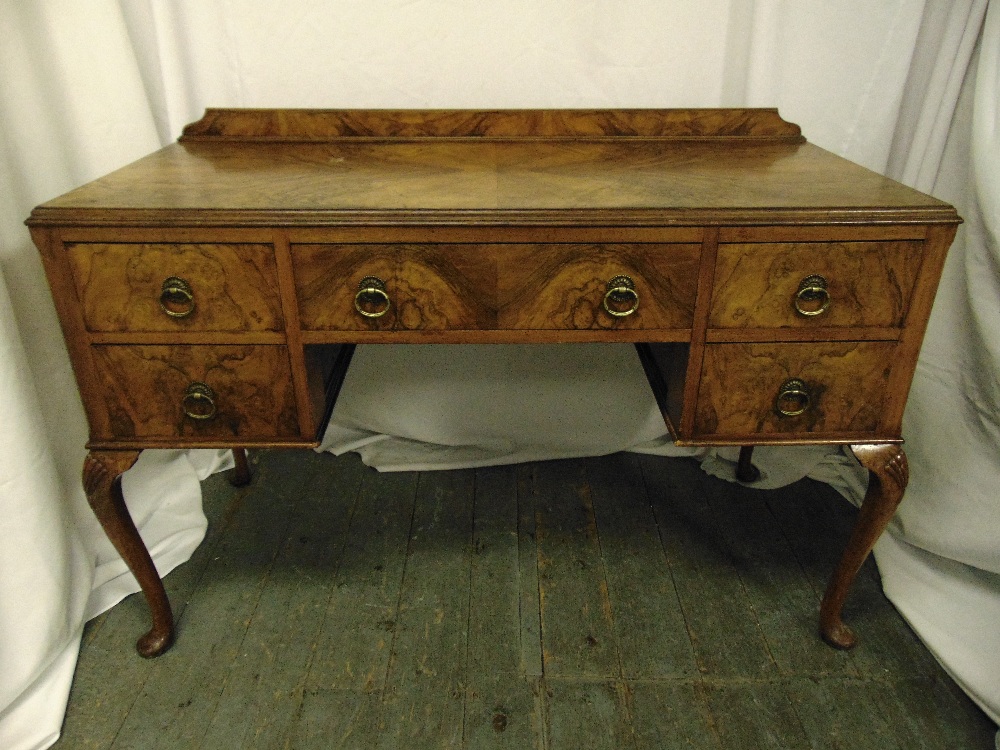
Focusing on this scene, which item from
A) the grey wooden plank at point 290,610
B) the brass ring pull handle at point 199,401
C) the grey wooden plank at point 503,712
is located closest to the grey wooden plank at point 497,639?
the grey wooden plank at point 503,712

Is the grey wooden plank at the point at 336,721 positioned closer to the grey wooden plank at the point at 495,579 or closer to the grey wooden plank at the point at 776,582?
the grey wooden plank at the point at 495,579

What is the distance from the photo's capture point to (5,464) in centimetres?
123

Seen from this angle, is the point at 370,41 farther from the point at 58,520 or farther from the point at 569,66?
the point at 58,520

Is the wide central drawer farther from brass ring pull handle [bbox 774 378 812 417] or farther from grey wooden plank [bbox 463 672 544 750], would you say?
grey wooden plank [bbox 463 672 544 750]

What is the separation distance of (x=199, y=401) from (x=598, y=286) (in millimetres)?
655

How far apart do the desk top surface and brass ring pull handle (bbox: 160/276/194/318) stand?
0.09m

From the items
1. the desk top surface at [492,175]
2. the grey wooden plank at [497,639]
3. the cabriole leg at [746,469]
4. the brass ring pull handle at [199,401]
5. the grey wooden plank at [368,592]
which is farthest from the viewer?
the cabriole leg at [746,469]

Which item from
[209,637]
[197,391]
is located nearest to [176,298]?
[197,391]

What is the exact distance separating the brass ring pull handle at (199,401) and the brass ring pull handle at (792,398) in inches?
35.7

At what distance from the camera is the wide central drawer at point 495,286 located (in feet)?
3.51

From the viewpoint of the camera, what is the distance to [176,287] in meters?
1.08

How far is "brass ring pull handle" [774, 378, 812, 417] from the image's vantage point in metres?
1.16

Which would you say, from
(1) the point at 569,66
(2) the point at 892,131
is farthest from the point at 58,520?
(2) the point at 892,131

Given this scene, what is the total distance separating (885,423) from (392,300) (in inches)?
32.4
